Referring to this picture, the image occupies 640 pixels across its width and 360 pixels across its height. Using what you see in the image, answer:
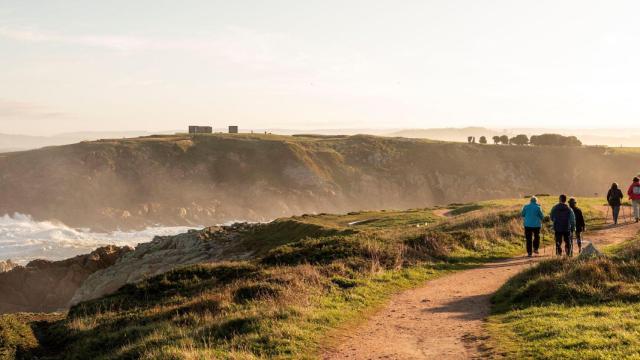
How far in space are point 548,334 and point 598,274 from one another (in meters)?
5.65

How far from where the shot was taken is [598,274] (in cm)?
1678

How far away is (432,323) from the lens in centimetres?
1451

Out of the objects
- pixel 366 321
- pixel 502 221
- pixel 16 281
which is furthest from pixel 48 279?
pixel 366 321

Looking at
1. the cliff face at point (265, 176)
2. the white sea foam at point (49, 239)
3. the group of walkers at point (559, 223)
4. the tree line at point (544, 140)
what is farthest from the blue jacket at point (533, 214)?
the tree line at point (544, 140)

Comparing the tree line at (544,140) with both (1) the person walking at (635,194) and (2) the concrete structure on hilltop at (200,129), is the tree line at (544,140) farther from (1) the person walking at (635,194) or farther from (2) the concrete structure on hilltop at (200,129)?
(1) the person walking at (635,194)

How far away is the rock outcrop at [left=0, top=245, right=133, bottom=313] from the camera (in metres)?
45.5

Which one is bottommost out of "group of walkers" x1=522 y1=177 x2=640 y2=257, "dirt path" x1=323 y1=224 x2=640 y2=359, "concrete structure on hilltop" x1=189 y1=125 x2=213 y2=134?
"dirt path" x1=323 y1=224 x2=640 y2=359

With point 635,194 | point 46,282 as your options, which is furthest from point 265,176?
point 635,194

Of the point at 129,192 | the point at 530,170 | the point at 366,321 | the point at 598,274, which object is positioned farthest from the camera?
the point at 530,170

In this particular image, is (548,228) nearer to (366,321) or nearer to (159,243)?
(366,321)

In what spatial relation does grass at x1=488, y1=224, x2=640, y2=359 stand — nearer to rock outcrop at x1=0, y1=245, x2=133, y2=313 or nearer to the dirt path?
the dirt path

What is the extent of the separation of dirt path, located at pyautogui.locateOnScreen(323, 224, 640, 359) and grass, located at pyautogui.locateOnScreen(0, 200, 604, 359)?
627mm

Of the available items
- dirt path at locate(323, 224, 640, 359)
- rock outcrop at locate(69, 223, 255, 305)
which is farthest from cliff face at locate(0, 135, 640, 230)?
dirt path at locate(323, 224, 640, 359)

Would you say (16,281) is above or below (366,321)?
below
